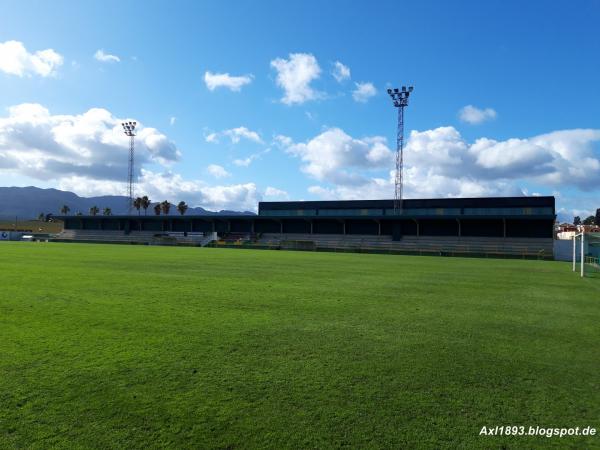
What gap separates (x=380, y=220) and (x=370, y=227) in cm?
227

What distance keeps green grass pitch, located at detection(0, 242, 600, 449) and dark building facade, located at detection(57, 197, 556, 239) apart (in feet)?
149

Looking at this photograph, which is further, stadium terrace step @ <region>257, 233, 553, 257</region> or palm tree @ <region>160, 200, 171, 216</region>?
palm tree @ <region>160, 200, 171, 216</region>

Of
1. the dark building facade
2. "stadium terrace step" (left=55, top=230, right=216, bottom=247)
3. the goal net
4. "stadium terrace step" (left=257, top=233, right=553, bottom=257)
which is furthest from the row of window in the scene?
the goal net

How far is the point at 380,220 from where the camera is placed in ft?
189

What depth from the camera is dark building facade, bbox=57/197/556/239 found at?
50250mm

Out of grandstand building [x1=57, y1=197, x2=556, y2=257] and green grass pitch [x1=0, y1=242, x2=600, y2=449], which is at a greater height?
grandstand building [x1=57, y1=197, x2=556, y2=257]

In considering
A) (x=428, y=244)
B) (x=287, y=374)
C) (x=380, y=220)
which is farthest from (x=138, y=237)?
(x=287, y=374)

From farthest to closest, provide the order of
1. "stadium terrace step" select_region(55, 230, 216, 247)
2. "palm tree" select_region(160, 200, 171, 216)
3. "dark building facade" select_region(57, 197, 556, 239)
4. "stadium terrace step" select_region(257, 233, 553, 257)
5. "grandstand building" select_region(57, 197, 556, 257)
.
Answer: "palm tree" select_region(160, 200, 171, 216) < "stadium terrace step" select_region(55, 230, 216, 247) < "dark building facade" select_region(57, 197, 556, 239) < "grandstand building" select_region(57, 197, 556, 257) < "stadium terrace step" select_region(257, 233, 553, 257)

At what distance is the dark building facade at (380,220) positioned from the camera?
50250mm

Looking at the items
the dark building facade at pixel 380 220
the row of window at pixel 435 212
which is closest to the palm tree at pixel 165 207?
the dark building facade at pixel 380 220

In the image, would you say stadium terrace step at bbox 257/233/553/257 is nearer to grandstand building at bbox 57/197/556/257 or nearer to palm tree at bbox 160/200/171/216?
grandstand building at bbox 57/197/556/257

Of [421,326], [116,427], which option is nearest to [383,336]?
[421,326]

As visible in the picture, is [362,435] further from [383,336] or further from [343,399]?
[383,336]

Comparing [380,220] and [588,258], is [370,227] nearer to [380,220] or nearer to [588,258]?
[380,220]
